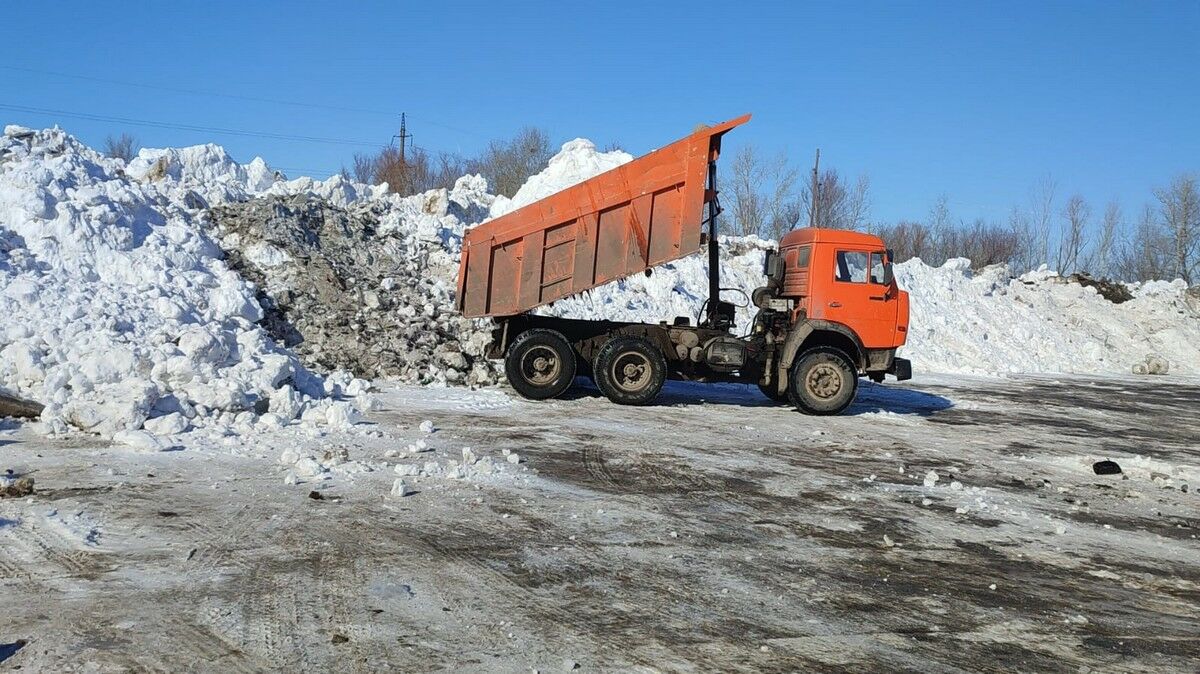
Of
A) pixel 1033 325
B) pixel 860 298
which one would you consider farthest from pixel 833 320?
pixel 1033 325

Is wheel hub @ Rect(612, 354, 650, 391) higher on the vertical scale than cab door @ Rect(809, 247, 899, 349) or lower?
lower

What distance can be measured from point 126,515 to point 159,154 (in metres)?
17.0

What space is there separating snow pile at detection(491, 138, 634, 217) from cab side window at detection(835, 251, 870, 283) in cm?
1424

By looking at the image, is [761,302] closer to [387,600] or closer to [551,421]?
[551,421]

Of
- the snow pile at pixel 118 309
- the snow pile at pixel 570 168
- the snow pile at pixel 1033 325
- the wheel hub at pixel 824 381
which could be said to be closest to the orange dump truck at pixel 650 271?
the wheel hub at pixel 824 381

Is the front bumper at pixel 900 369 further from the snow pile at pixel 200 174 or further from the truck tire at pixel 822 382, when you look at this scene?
the snow pile at pixel 200 174

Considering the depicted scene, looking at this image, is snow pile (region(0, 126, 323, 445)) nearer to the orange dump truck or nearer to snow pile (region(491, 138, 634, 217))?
the orange dump truck

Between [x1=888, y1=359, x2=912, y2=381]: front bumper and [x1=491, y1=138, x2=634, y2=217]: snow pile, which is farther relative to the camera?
[x1=491, y1=138, x2=634, y2=217]: snow pile

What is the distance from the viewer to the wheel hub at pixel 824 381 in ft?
43.5

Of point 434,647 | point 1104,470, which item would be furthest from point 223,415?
point 1104,470

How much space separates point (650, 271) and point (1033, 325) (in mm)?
20186

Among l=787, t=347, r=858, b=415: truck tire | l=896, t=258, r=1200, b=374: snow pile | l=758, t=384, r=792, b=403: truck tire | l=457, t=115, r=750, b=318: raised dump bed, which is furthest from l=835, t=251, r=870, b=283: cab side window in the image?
l=896, t=258, r=1200, b=374: snow pile

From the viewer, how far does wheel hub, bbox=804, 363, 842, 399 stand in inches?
523

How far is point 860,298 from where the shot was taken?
13.4 meters
